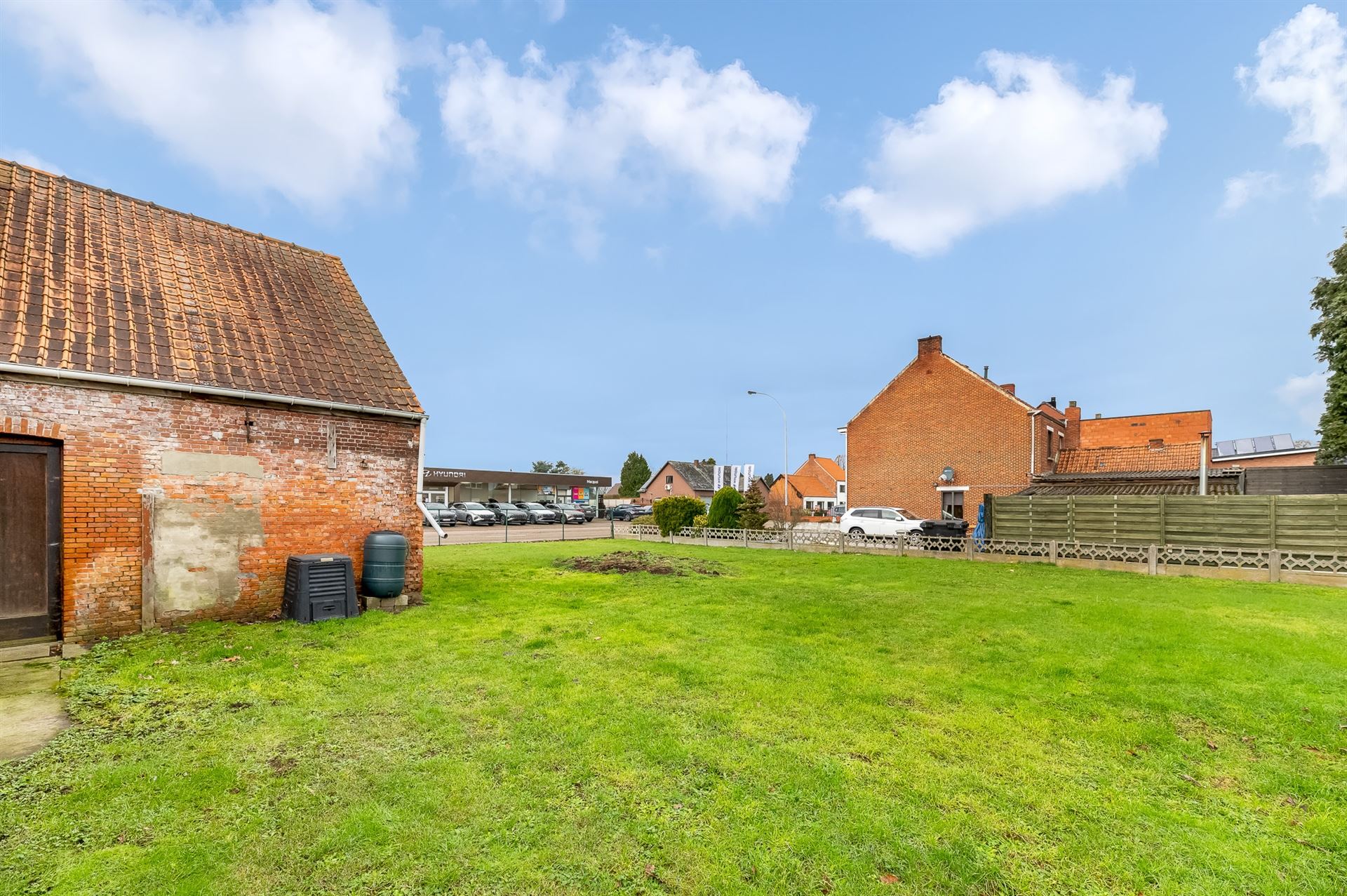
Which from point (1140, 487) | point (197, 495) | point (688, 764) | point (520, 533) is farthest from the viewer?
point (520, 533)

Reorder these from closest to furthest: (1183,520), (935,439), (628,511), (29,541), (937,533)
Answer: (29,541), (1183,520), (937,533), (935,439), (628,511)

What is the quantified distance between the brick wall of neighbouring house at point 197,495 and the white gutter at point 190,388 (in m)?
0.13

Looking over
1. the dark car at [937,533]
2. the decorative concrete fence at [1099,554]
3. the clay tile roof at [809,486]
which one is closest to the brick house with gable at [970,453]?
the dark car at [937,533]

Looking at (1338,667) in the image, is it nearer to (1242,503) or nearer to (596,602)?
(596,602)

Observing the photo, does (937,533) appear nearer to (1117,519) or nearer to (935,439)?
(1117,519)

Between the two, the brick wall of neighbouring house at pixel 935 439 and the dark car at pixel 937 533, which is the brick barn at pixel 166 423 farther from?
the brick wall of neighbouring house at pixel 935 439

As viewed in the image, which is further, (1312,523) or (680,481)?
(680,481)

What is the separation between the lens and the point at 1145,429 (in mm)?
39281

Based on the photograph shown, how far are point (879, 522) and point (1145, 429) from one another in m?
27.8

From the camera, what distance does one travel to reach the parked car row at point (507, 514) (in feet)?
146

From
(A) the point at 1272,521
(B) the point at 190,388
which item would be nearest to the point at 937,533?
(A) the point at 1272,521

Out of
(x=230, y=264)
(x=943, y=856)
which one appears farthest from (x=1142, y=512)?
(x=230, y=264)

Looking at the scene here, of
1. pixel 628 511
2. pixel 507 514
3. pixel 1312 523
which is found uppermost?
pixel 1312 523

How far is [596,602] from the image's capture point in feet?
35.7
